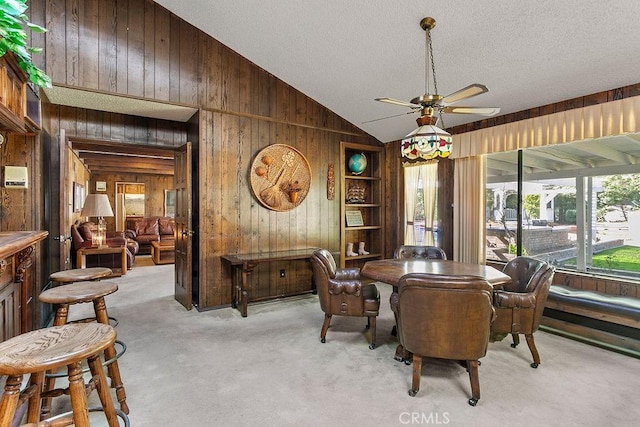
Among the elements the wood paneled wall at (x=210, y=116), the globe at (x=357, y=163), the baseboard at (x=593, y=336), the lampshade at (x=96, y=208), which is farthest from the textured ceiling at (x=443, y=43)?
the lampshade at (x=96, y=208)

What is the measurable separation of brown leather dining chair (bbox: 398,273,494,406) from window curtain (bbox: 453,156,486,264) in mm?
2355

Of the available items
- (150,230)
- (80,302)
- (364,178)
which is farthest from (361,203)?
(150,230)

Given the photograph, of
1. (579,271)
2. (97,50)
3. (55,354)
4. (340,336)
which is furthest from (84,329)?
(579,271)

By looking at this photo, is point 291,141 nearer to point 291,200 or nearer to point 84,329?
point 291,200

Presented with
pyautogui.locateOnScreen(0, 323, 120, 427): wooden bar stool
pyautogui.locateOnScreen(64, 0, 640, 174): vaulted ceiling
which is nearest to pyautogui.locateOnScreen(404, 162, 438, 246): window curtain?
pyautogui.locateOnScreen(64, 0, 640, 174): vaulted ceiling

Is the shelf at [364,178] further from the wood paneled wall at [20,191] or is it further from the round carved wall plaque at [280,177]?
the wood paneled wall at [20,191]

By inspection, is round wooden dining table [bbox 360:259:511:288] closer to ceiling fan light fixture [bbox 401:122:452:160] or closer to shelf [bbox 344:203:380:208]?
ceiling fan light fixture [bbox 401:122:452:160]

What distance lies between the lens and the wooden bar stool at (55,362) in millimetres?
1140

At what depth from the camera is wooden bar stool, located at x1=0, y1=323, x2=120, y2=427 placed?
1.14 metres

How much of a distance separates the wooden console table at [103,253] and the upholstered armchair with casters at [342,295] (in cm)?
468

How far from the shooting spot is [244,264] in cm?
374

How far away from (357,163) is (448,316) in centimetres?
358

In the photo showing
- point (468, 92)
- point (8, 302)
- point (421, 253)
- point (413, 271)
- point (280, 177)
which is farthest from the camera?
point (280, 177)

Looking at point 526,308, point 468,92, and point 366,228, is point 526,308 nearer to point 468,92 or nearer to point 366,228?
point 468,92
